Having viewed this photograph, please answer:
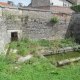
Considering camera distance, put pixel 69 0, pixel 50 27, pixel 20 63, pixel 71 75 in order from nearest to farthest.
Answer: pixel 71 75, pixel 20 63, pixel 50 27, pixel 69 0

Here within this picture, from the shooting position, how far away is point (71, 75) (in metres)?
6.83

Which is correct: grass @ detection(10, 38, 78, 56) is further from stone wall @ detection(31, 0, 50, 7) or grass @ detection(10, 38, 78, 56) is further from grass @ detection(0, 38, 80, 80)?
stone wall @ detection(31, 0, 50, 7)

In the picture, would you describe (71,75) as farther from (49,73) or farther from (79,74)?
(49,73)

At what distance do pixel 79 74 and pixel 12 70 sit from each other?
301 cm

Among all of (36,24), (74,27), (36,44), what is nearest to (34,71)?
(36,44)

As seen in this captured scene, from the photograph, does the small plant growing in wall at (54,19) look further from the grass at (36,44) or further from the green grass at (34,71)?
the green grass at (34,71)

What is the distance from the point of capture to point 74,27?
15211 mm

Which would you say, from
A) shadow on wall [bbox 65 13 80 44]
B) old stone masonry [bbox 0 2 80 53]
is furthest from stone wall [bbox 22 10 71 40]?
shadow on wall [bbox 65 13 80 44]

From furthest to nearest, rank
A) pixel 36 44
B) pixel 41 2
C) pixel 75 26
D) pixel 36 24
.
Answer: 1. pixel 41 2
2. pixel 75 26
3. pixel 36 24
4. pixel 36 44

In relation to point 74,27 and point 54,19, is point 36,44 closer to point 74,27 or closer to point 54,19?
point 54,19

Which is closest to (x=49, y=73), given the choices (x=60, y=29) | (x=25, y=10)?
(x=25, y=10)

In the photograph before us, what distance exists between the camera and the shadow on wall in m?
14.9

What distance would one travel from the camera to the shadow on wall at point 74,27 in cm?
1489

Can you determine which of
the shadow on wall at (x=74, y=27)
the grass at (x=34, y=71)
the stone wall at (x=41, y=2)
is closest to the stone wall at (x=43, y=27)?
the shadow on wall at (x=74, y=27)
